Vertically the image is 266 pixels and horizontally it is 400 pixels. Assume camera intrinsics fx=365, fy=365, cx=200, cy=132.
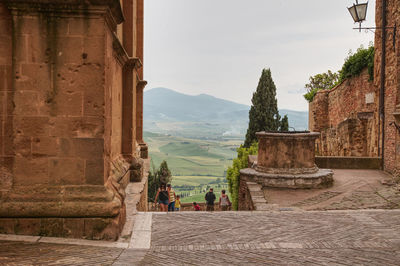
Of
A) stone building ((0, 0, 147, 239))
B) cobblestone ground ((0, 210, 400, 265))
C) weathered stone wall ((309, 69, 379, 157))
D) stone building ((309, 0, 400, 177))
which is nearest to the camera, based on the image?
cobblestone ground ((0, 210, 400, 265))

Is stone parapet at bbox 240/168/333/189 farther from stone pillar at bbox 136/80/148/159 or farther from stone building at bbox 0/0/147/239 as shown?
stone building at bbox 0/0/147/239

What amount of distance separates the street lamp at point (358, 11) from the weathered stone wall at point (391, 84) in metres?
1.13

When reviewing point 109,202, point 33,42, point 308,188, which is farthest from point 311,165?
point 33,42

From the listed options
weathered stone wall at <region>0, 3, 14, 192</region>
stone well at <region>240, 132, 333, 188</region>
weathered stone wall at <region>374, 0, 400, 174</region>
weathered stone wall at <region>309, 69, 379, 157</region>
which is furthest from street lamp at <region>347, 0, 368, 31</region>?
weathered stone wall at <region>0, 3, 14, 192</region>

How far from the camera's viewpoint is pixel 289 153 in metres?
11.4

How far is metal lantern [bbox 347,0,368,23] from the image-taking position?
1243 cm

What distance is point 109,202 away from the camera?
461 cm

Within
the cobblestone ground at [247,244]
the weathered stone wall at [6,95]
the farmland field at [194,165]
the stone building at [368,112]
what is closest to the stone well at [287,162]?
the stone building at [368,112]

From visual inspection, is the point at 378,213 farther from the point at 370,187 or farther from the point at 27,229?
the point at 27,229

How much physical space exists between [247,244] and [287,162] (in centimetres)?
712

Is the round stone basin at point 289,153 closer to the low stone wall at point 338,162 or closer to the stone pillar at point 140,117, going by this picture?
the low stone wall at point 338,162

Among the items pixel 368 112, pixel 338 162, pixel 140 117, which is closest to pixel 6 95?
pixel 140 117

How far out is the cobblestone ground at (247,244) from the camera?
3902mm

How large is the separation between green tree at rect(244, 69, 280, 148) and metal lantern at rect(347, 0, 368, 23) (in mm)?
20654
